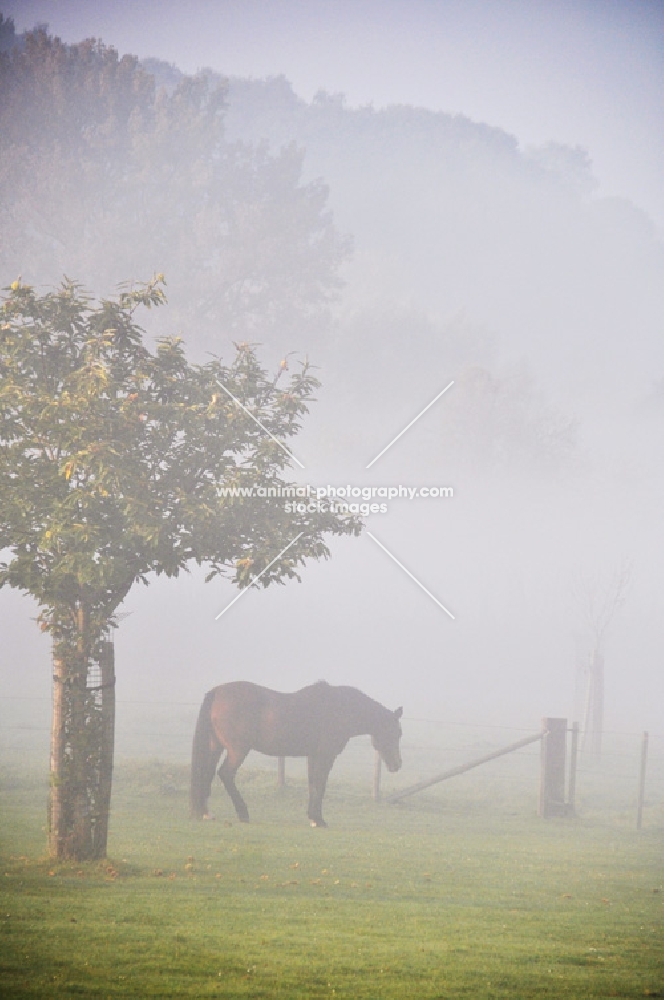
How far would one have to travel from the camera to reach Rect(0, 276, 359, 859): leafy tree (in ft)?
46.0

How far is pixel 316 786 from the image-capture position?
19.4m

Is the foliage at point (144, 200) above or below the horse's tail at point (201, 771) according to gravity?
above

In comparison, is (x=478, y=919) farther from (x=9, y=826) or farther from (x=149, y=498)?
(x=9, y=826)

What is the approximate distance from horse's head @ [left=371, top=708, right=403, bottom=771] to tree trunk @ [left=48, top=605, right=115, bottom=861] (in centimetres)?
769

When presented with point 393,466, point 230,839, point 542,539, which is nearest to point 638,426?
point 542,539

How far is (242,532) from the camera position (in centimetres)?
1556

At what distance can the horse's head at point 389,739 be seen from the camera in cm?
2086

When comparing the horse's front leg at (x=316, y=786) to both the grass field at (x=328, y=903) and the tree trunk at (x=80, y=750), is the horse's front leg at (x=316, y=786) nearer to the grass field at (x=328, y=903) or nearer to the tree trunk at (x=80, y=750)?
the grass field at (x=328, y=903)

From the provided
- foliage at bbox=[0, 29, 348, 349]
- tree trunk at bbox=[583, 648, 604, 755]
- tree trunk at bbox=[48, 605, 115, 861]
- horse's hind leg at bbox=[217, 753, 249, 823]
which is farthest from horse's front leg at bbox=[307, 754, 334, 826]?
foliage at bbox=[0, 29, 348, 349]

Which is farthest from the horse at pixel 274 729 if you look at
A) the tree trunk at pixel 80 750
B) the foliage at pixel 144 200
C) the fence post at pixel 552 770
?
the foliage at pixel 144 200

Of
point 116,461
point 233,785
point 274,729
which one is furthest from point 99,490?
point 274,729

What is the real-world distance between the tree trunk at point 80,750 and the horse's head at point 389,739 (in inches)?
303

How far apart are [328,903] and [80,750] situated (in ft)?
13.4

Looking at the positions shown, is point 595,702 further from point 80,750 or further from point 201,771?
point 80,750
